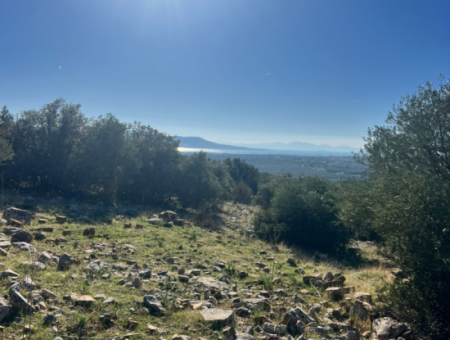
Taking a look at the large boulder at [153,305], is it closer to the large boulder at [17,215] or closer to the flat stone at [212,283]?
the flat stone at [212,283]

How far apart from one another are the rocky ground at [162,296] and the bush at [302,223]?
7723 millimetres

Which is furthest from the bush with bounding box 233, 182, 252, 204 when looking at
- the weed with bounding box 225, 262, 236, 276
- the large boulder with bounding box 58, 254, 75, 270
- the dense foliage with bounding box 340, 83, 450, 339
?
the large boulder with bounding box 58, 254, 75, 270

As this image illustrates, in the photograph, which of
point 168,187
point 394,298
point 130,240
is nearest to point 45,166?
point 168,187

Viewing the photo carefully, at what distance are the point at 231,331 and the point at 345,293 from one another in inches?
153

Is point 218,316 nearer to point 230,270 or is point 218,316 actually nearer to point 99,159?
point 230,270

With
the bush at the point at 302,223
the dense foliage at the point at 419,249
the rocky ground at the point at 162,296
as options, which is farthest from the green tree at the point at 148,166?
the dense foliage at the point at 419,249

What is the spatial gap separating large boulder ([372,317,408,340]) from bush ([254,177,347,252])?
11984 mm

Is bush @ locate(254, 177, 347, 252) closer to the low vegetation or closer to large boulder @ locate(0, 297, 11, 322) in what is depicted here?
the low vegetation

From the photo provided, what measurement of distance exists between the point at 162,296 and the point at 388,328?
4.65 metres

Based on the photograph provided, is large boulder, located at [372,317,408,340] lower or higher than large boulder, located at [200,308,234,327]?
lower

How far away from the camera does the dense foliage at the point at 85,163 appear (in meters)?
21.6

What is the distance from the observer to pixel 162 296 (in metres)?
6.08

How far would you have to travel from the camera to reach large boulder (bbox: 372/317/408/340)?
17.4 feet

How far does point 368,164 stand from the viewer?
14.5 m
